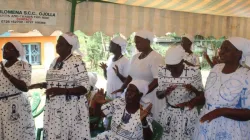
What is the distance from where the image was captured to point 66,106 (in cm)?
337

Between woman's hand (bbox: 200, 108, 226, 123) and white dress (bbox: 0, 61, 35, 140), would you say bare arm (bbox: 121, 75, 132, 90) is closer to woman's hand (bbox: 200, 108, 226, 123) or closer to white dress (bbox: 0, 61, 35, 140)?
white dress (bbox: 0, 61, 35, 140)

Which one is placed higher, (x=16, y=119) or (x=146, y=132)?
(x=146, y=132)

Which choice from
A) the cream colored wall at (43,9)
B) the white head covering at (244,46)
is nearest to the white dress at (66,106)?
the cream colored wall at (43,9)

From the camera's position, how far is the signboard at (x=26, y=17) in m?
3.94

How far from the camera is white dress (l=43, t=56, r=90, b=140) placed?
3.33 metres

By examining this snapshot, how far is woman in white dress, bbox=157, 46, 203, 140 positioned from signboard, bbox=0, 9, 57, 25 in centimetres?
201

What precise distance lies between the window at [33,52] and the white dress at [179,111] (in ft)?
35.2

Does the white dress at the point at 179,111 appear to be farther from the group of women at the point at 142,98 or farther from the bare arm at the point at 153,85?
the bare arm at the point at 153,85

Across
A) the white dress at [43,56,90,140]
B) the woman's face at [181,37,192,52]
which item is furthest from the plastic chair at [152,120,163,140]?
the woman's face at [181,37,192,52]

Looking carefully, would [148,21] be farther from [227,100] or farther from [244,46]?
[227,100]

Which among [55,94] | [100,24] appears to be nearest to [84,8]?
[100,24]

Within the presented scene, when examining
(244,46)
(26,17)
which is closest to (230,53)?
(244,46)

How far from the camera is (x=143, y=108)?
297 cm

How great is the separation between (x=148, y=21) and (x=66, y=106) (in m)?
2.76
